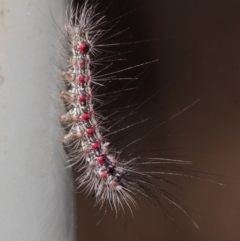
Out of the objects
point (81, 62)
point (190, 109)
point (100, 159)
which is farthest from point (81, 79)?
point (190, 109)

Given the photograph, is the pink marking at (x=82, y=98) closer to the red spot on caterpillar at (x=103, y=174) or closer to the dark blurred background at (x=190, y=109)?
the red spot on caterpillar at (x=103, y=174)

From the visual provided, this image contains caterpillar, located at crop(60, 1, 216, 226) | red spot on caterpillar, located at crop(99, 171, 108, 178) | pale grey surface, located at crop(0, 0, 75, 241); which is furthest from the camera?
red spot on caterpillar, located at crop(99, 171, 108, 178)

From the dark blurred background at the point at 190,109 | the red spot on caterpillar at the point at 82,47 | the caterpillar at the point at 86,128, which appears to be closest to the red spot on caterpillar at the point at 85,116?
the caterpillar at the point at 86,128

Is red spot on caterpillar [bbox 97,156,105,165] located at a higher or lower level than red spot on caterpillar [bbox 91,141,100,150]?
lower

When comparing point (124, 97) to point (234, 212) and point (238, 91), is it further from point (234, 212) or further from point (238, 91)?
point (234, 212)

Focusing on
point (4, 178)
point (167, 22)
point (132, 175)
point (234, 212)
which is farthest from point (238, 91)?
point (4, 178)

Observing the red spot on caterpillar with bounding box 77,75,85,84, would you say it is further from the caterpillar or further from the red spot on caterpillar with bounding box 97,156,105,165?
the red spot on caterpillar with bounding box 97,156,105,165

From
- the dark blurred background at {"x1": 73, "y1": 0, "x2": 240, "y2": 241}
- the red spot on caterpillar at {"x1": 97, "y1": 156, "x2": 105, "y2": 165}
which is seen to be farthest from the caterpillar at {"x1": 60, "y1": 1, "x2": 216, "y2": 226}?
the dark blurred background at {"x1": 73, "y1": 0, "x2": 240, "y2": 241}
